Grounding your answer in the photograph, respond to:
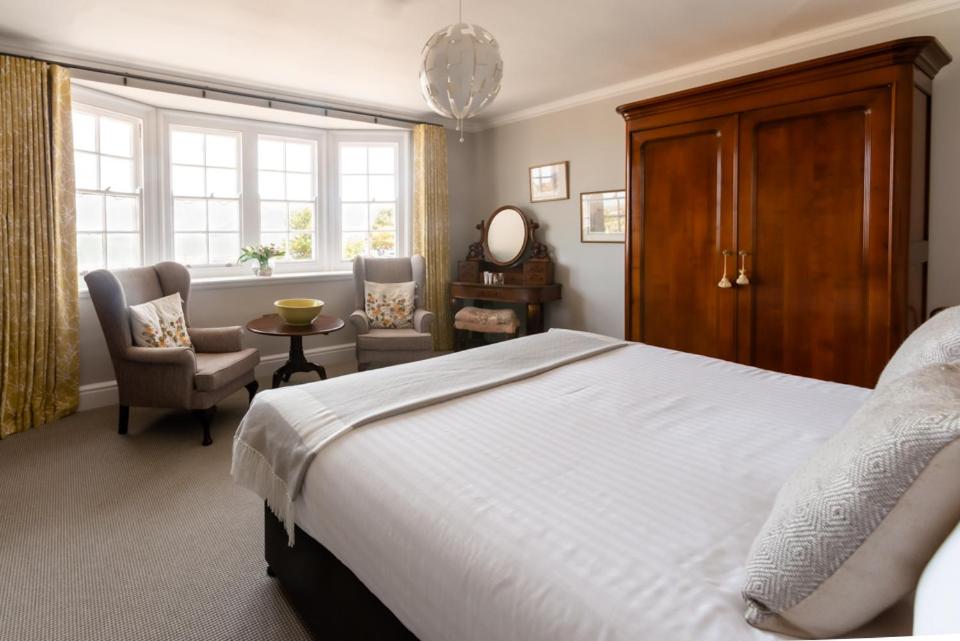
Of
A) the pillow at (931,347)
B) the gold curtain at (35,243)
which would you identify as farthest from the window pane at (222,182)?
the pillow at (931,347)

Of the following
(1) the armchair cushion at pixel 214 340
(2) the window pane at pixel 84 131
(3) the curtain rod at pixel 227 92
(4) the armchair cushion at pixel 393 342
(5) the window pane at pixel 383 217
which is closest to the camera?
(3) the curtain rod at pixel 227 92

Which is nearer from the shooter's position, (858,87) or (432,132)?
(858,87)

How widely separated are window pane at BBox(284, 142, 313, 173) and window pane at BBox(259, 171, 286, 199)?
13 centimetres

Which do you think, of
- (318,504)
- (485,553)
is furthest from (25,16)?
(485,553)

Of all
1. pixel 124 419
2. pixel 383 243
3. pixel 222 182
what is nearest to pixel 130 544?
pixel 124 419

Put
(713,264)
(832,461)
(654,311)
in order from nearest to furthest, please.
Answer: (832,461)
(713,264)
(654,311)

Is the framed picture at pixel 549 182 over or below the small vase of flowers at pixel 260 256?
over

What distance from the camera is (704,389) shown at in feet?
6.28

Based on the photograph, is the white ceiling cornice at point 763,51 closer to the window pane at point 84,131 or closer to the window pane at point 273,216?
the window pane at point 273,216

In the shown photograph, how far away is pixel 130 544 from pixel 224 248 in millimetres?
A: 3199

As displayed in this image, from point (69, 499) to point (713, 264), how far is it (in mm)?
3497

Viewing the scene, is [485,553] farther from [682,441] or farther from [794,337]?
[794,337]

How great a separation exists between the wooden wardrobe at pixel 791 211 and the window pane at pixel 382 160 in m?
2.72

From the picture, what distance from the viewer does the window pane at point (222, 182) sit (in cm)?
478
